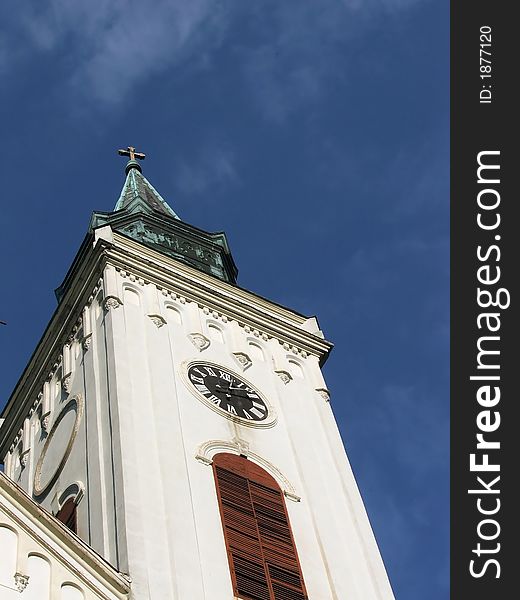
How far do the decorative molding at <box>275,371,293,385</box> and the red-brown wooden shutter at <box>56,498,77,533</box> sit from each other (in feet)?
27.3

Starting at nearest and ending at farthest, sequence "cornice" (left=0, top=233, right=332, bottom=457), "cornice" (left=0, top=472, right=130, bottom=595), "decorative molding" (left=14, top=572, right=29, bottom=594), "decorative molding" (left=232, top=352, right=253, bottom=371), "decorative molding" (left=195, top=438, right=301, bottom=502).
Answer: "decorative molding" (left=14, top=572, right=29, bottom=594) → "cornice" (left=0, top=472, right=130, bottom=595) → "decorative molding" (left=195, top=438, right=301, bottom=502) → "decorative molding" (left=232, top=352, right=253, bottom=371) → "cornice" (left=0, top=233, right=332, bottom=457)

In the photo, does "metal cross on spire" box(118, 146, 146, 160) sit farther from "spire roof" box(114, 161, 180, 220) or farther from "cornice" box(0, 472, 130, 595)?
"cornice" box(0, 472, 130, 595)

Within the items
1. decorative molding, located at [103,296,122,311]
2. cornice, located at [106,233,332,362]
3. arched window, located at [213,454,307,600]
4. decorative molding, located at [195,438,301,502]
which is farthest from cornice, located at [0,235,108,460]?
arched window, located at [213,454,307,600]

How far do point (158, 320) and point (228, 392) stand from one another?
10.6 feet

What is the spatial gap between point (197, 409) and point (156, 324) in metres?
3.96

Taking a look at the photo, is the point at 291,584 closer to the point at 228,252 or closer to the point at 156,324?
the point at 156,324

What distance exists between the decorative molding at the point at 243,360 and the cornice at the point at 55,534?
12.3m

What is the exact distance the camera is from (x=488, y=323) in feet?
87.3

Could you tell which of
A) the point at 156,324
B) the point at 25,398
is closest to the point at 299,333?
the point at 156,324

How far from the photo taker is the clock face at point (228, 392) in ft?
108

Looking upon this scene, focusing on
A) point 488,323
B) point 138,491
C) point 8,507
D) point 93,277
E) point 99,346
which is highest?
point 93,277

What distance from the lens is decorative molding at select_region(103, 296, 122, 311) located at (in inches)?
1373

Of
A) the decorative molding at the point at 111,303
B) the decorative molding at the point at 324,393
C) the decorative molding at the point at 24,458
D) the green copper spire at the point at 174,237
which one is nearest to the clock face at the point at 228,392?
the decorative molding at the point at 324,393

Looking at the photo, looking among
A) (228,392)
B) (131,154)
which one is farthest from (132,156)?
(228,392)
